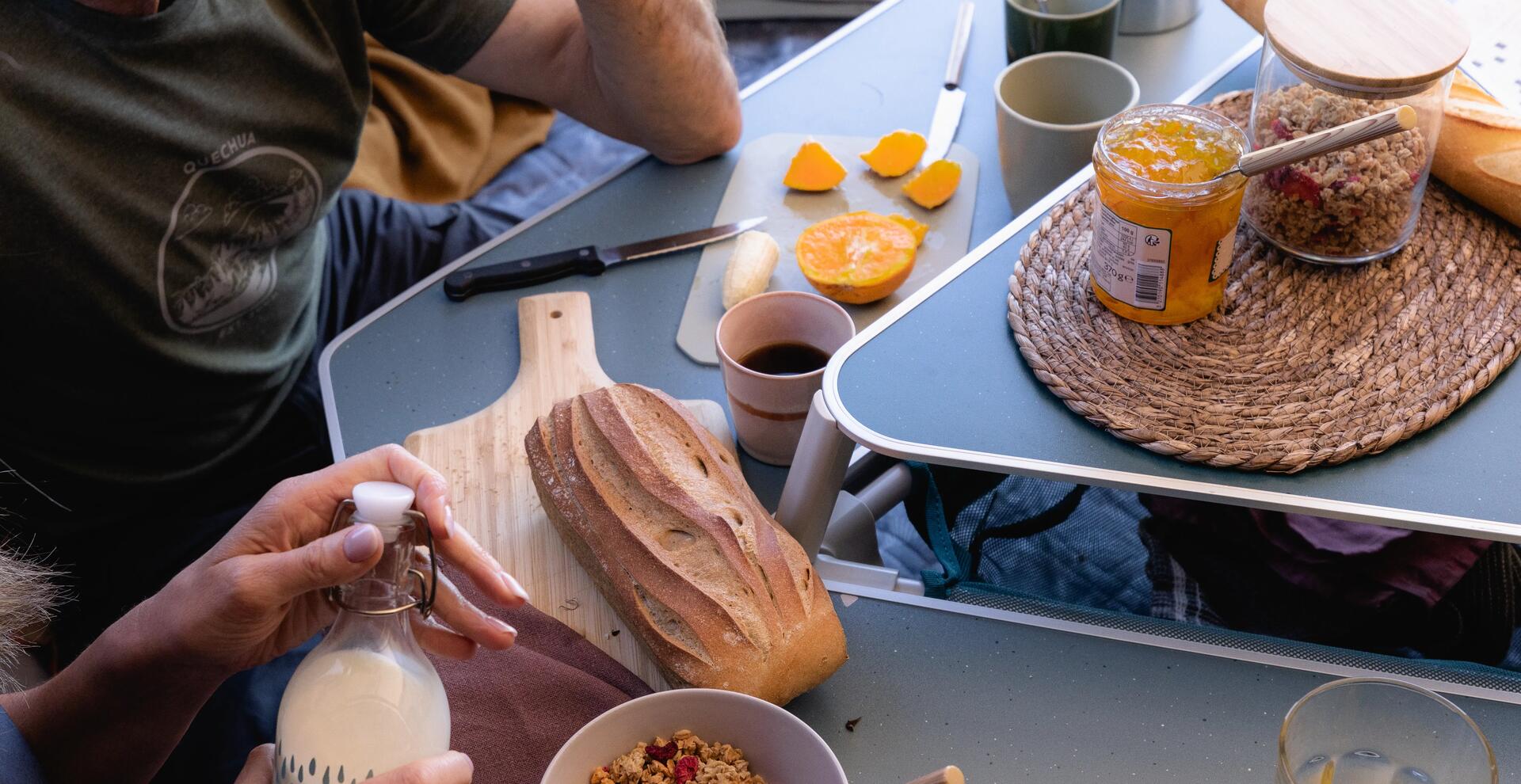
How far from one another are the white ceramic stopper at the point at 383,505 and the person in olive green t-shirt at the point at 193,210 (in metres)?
0.37

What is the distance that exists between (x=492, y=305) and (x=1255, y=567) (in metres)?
0.83

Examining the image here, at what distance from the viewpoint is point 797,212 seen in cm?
125

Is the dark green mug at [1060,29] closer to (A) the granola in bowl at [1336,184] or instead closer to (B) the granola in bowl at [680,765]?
(A) the granola in bowl at [1336,184]

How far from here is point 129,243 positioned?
1086 millimetres

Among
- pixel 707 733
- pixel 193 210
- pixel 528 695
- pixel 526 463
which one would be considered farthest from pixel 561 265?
pixel 707 733

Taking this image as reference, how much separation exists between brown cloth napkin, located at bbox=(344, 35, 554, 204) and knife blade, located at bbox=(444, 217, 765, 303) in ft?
2.36

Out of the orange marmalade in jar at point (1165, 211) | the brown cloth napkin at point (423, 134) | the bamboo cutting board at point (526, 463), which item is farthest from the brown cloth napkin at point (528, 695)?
the brown cloth napkin at point (423, 134)

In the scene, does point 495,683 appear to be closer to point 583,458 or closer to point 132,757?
point 583,458

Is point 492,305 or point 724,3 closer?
point 492,305

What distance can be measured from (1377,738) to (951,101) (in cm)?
90

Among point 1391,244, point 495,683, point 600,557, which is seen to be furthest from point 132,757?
point 1391,244

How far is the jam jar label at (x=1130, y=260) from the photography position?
0.83 m

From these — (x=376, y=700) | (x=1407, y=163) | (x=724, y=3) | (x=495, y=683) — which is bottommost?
(x=724, y=3)

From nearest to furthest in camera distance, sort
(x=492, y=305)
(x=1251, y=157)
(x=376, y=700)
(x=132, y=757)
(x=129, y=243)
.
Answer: (x=376, y=700), (x=1251, y=157), (x=132, y=757), (x=129, y=243), (x=492, y=305)
